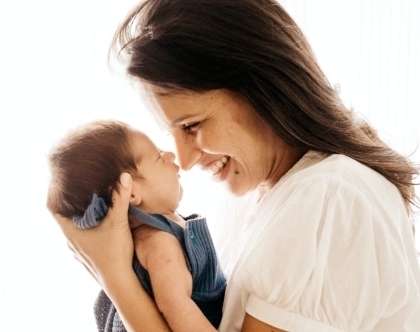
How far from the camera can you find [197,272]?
1.24 meters

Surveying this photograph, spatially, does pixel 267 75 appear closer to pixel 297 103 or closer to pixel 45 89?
pixel 297 103

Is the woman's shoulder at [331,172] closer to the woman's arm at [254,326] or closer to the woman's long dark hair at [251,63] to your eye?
the woman's long dark hair at [251,63]

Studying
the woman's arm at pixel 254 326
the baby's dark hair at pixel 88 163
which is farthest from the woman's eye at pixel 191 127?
the woman's arm at pixel 254 326

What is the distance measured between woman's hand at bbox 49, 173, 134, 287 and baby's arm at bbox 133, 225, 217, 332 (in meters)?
0.04

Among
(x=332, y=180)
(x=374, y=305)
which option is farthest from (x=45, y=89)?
(x=374, y=305)

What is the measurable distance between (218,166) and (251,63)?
269mm

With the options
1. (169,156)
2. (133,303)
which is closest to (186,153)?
(169,156)

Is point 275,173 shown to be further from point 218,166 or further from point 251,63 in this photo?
point 251,63

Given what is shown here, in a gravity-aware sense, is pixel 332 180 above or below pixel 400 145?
above

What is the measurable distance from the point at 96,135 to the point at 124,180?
0.11 m

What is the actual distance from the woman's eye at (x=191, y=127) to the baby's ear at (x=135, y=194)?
0.15 m

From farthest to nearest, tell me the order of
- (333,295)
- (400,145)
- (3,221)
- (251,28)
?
(400,145) < (3,221) < (251,28) < (333,295)

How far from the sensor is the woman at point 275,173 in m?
1.03

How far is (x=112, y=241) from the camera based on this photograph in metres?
1.23
